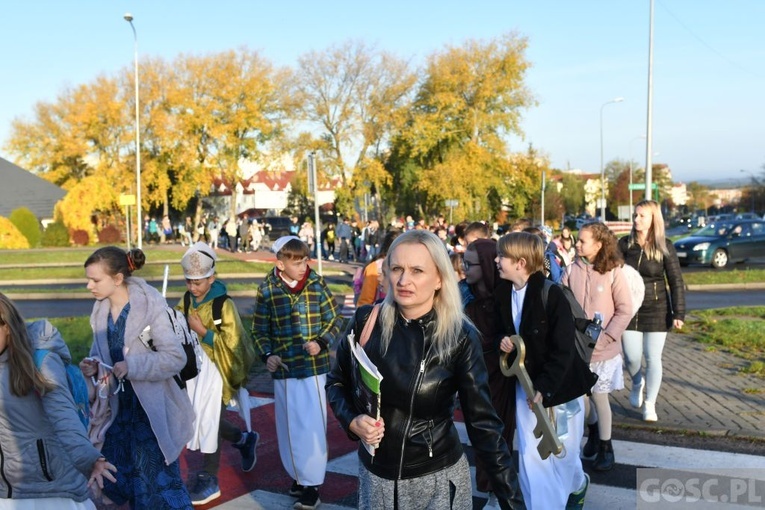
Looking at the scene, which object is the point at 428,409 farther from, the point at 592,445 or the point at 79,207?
the point at 79,207

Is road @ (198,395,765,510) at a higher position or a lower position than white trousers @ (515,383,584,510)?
lower

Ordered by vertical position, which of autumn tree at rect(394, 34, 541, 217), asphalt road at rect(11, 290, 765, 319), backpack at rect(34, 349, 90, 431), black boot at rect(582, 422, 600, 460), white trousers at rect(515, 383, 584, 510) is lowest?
asphalt road at rect(11, 290, 765, 319)

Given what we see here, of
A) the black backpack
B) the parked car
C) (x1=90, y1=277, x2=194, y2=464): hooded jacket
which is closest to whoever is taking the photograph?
(x1=90, y1=277, x2=194, y2=464): hooded jacket

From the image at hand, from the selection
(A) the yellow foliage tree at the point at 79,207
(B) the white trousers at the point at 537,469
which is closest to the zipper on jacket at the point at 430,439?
(B) the white trousers at the point at 537,469

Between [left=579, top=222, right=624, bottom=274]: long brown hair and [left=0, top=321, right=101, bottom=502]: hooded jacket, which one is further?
[left=579, top=222, right=624, bottom=274]: long brown hair

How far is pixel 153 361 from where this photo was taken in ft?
14.0

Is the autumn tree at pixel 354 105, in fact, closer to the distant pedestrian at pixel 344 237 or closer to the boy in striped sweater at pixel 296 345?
the distant pedestrian at pixel 344 237

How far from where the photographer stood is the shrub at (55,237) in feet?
145

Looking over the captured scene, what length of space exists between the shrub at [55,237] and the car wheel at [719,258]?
34.5m

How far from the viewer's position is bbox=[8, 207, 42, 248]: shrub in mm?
44531

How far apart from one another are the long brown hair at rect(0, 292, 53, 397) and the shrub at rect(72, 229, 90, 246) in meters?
44.9

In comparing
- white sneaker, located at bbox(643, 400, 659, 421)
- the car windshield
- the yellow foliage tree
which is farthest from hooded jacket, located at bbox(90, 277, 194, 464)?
the yellow foliage tree

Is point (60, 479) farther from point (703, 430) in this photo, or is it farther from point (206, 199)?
point (206, 199)

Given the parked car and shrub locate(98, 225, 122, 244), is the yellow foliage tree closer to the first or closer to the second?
shrub locate(98, 225, 122, 244)
